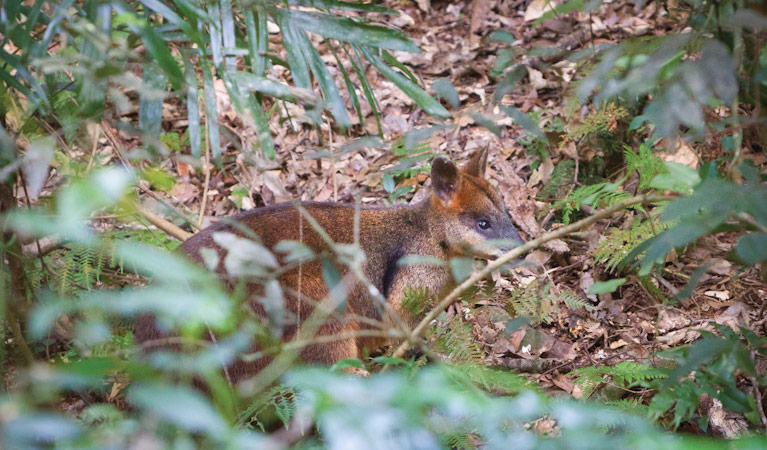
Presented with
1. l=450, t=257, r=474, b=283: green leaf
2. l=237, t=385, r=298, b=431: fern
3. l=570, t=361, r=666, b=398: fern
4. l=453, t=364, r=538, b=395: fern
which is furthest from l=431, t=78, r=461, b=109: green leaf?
l=570, t=361, r=666, b=398: fern

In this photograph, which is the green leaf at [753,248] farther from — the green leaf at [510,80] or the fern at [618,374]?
the fern at [618,374]

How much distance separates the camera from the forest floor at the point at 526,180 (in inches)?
160

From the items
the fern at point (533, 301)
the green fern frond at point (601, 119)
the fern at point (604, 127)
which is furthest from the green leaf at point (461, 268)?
the green fern frond at point (601, 119)

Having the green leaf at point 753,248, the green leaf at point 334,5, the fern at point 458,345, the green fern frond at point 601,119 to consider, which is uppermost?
the green leaf at point 334,5

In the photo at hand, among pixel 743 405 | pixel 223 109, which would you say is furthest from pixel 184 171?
pixel 743 405

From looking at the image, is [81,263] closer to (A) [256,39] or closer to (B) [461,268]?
(A) [256,39]

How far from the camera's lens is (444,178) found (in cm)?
464

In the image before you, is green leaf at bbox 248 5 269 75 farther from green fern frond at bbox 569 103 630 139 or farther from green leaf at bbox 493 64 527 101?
green fern frond at bbox 569 103 630 139

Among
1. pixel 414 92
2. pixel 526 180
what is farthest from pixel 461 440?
pixel 526 180

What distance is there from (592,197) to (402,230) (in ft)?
4.34

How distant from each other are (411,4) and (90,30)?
276 inches

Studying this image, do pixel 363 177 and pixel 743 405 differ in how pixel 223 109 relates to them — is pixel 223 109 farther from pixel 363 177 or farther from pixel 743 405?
pixel 743 405

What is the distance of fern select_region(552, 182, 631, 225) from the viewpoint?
184 inches

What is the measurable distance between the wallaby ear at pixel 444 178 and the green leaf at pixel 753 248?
255 cm
